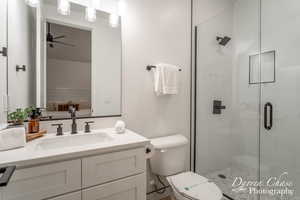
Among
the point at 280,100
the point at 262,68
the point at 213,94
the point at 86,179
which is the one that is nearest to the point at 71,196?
the point at 86,179

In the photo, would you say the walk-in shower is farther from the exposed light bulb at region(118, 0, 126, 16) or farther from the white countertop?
the white countertop

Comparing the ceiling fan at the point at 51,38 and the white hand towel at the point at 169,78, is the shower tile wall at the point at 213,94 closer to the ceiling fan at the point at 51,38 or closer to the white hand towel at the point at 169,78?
the white hand towel at the point at 169,78

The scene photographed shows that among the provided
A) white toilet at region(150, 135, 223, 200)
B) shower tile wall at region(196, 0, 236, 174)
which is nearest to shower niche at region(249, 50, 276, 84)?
shower tile wall at region(196, 0, 236, 174)

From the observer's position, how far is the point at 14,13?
1149 mm

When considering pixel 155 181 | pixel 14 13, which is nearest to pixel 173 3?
pixel 14 13

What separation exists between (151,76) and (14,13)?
46.6 inches

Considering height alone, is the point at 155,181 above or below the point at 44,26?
below

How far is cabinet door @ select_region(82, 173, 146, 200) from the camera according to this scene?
3.18 ft

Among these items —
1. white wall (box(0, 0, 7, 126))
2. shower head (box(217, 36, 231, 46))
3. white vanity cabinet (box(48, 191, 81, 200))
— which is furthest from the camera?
shower head (box(217, 36, 231, 46))

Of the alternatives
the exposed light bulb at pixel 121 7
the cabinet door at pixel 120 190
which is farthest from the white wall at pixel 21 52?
the cabinet door at pixel 120 190

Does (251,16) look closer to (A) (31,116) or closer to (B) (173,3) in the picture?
(B) (173,3)

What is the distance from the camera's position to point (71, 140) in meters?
1.24

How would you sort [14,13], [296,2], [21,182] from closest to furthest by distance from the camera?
1. [21,182]
2. [14,13]
3. [296,2]

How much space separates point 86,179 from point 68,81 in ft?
2.65
